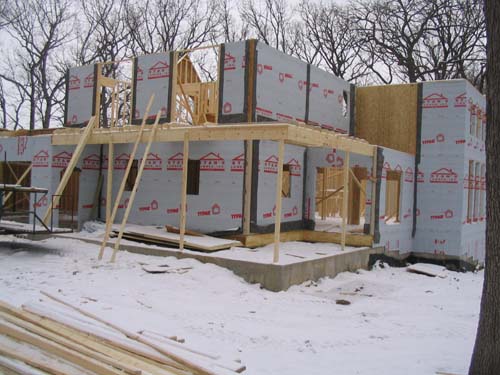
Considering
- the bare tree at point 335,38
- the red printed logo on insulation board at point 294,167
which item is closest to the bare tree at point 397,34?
the bare tree at point 335,38

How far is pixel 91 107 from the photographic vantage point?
16328 mm

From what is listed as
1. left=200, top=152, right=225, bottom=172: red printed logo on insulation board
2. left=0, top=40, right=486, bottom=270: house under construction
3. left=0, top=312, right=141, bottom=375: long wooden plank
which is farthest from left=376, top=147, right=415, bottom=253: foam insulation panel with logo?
left=0, top=312, right=141, bottom=375: long wooden plank

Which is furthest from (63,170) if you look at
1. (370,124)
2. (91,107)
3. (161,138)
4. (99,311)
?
(370,124)

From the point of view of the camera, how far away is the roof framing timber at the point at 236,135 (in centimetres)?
1020

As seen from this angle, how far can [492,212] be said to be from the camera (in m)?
4.85

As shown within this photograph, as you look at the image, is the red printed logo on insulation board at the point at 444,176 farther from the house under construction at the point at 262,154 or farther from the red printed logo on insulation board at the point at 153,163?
the red printed logo on insulation board at the point at 153,163

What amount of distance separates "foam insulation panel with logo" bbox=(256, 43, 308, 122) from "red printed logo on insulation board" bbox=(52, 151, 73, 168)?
5.79m

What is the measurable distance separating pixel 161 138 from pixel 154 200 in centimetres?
296

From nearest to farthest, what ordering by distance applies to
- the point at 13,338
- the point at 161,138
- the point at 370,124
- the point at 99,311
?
the point at 13,338 < the point at 99,311 < the point at 161,138 < the point at 370,124

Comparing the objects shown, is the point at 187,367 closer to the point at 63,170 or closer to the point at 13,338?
the point at 13,338

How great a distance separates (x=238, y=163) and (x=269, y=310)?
5336 millimetres

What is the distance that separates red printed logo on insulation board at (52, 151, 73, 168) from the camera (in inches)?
570

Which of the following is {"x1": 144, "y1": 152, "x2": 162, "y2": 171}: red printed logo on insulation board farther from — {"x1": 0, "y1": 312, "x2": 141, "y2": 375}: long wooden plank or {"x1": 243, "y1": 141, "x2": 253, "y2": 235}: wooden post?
{"x1": 0, "y1": 312, "x2": 141, "y2": 375}: long wooden plank

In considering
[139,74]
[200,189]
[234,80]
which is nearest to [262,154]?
[200,189]
